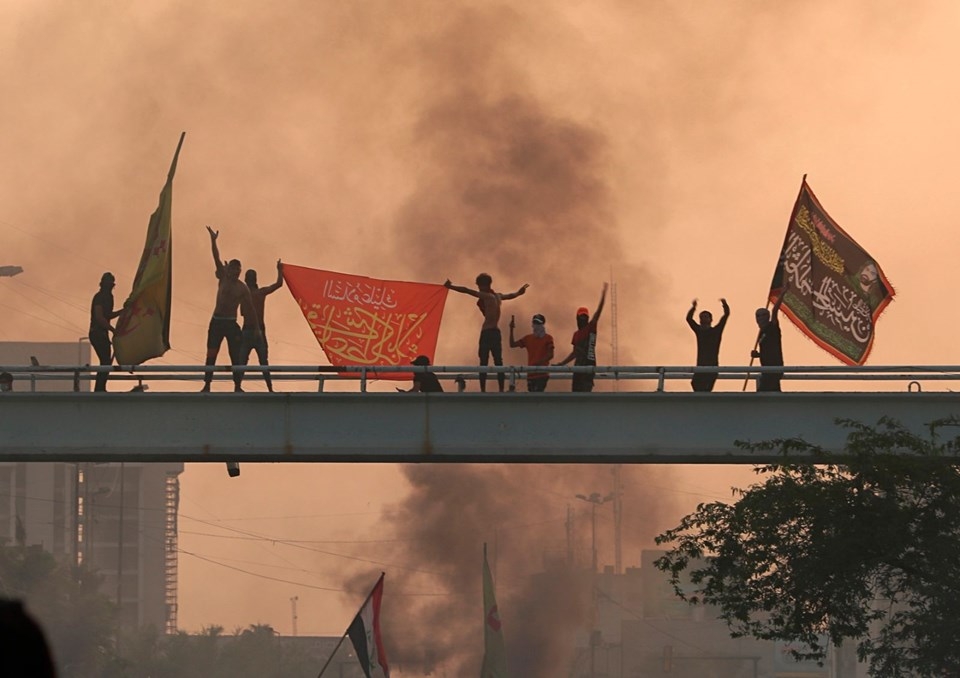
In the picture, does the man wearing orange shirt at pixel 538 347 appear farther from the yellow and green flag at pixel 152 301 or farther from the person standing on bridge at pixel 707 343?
the yellow and green flag at pixel 152 301

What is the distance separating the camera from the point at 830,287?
22078 mm

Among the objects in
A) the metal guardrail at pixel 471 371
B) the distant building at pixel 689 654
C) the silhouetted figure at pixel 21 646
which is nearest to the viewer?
the silhouetted figure at pixel 21 646

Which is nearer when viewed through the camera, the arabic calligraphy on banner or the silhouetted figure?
the silhouetted figure

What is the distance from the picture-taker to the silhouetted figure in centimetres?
Result: 132

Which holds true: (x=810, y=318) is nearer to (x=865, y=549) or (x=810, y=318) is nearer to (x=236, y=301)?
(x=865, y=549)

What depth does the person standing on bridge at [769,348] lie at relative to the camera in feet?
68.2

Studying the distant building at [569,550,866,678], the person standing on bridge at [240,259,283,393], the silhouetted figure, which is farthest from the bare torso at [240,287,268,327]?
the distant building at [569,550,866,678]

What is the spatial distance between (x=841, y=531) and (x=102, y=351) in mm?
9117

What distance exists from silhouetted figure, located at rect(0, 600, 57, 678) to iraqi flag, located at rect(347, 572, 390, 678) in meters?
24.8

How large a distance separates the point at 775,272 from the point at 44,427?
9.28 meters

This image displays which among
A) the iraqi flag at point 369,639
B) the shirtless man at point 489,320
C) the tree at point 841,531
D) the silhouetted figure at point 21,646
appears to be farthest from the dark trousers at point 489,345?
the silhouetted figure at point 21,646

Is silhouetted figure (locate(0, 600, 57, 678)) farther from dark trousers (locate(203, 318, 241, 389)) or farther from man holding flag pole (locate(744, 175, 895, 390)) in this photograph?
man holding flag pole (locate(744, 175, 895, 390))

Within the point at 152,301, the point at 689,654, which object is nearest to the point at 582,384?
the point at 152,301

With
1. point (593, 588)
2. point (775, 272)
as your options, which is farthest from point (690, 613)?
point (775, 272)
